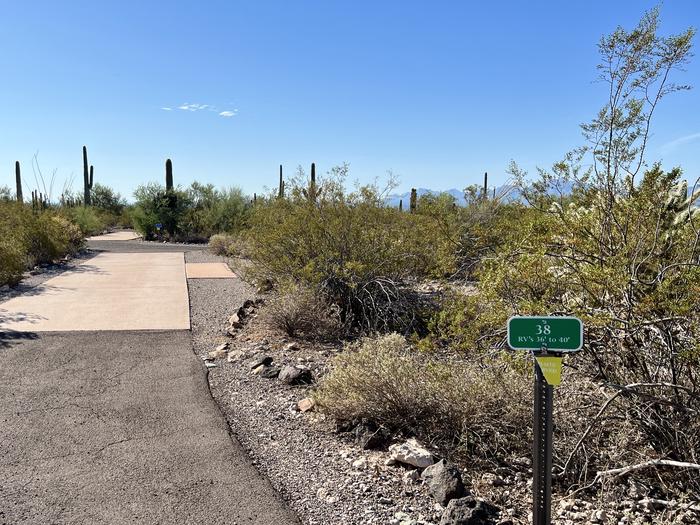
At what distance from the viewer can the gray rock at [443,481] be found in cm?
376

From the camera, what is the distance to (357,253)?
30.5ft

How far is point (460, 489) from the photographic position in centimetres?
379

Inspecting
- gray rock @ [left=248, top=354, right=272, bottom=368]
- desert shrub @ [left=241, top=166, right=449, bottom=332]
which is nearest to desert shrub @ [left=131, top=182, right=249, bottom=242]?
desert shrub @ [left=241, top=166, right=449, bottom=332]

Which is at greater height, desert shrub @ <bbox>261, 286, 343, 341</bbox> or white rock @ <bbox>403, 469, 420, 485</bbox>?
desert shrub @ <bbox>261, 286, 343, 341</bbox>

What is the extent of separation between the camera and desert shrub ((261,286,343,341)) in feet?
27.7

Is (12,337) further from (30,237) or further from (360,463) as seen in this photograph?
(30,237)

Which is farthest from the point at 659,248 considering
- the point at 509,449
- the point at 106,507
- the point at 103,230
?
the point at 103,230

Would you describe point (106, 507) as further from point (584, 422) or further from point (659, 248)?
point (659, 248)

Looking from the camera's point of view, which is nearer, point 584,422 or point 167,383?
point 584,422

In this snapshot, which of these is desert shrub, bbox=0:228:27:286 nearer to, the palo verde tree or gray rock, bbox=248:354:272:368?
gray rock, bbox=248:354:272:368

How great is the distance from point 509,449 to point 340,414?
1.49 metres

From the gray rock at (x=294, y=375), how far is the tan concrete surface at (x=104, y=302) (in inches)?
141

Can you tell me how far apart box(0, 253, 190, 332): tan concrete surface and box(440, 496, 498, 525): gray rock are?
22.4 ft

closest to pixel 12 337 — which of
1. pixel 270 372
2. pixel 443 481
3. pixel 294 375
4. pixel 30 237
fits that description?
pixel 270 372
